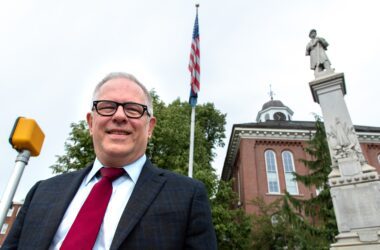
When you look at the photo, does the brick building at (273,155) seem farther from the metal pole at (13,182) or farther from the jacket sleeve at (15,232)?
the jacket sleeve at (15,232)

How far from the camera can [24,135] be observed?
9.05 feet

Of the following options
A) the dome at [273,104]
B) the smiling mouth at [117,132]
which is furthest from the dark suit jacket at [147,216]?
the dome at [273,104]

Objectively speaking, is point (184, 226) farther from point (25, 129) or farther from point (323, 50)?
point (323, 50)

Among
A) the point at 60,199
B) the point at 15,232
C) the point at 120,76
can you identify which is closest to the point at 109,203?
the point at 60,199

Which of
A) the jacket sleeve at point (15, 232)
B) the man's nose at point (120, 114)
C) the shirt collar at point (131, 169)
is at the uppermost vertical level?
the man's nose at point (120, 114)

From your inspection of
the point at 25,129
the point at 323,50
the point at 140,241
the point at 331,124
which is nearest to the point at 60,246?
the point at 140,241

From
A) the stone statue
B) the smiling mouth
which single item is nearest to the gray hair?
the smiling mouth

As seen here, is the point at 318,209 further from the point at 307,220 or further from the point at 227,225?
the point at 227,225

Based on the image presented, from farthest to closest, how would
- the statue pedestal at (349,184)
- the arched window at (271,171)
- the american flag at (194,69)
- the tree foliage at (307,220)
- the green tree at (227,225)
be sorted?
the arched window at (271,171) < the green tree at (227,225) < the tree foliage at (307,220) < the american flag at (194,69) < the statue pedestal at (349,184)

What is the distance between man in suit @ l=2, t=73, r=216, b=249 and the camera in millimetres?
1618

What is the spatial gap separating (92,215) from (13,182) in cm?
152

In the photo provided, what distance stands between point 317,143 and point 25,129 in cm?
1394

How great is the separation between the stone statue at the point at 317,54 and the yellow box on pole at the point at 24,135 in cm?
965

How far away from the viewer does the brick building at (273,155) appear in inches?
923
